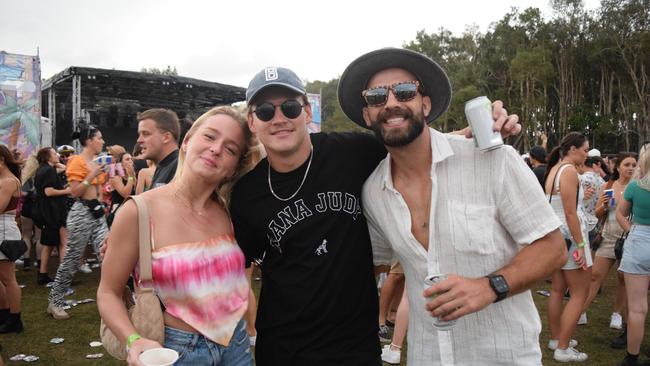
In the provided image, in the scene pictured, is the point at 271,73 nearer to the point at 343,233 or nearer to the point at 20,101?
the point at 343,233

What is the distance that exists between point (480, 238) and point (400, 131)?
536mm

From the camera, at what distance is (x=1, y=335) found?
5352 millimetres

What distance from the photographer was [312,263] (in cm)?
213

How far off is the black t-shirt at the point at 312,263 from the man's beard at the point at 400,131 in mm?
375

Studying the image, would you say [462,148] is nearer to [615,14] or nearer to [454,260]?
[454,260]

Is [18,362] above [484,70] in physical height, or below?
below

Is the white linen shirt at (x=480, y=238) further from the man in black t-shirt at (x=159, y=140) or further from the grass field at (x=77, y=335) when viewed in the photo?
the man in black t-shirt at (x=159, y=140)

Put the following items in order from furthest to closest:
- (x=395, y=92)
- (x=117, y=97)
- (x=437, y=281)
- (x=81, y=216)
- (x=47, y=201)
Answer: (x=117, y=97) → (x=47, y=201) → (x=81, y=216) → (x=395, y=92) → (x=437, y=281)

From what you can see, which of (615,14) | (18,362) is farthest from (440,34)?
(18,362)

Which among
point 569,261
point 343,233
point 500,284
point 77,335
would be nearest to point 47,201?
point 77,335

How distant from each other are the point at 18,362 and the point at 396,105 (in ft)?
15.7

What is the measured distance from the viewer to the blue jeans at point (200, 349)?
191cm

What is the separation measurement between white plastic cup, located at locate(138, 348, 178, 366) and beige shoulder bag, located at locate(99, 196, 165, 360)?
9.5 inches

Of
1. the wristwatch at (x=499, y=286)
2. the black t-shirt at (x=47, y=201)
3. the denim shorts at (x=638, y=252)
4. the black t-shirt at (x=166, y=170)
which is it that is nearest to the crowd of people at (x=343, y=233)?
the wristwatch at (x=499, y=286)
